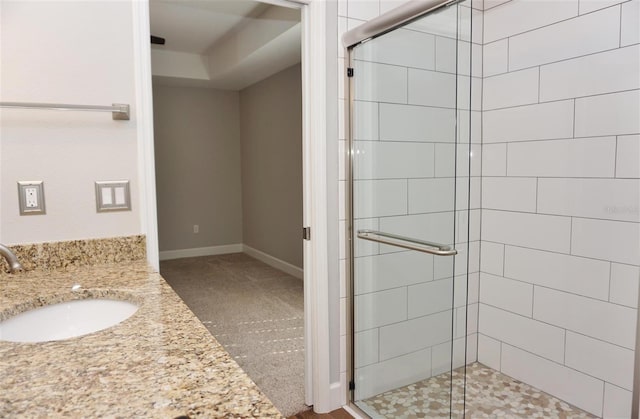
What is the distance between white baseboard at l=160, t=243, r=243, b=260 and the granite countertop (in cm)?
506

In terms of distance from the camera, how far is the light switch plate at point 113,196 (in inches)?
59.3

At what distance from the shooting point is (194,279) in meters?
4.89

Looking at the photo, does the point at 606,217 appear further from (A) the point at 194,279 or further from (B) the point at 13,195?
(A) the point at 194,279

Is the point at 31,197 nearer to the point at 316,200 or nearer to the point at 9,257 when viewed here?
the point at 9,257

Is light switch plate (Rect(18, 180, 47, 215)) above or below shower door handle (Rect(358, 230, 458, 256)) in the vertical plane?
above

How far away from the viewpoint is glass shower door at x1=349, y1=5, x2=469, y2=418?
165cm

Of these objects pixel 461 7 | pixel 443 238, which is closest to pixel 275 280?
pixel 443 238

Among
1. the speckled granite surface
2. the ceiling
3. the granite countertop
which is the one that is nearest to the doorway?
the ceiling

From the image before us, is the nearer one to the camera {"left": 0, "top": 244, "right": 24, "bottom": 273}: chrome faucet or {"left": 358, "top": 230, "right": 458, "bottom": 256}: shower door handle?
{"left": 0, "top": 244, "right": 24, "bottom": 273}: chrome faucet

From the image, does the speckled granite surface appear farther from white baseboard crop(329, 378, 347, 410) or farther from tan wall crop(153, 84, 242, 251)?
tan wall crop(153, 84, 242, 251)

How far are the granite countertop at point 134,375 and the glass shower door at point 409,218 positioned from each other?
1.08 m

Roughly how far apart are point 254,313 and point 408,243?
225 centimetres

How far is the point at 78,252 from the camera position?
1466 mm

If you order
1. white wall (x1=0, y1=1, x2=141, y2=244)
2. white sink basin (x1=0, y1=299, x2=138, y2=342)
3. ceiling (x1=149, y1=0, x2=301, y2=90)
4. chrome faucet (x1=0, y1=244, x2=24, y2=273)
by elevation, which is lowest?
white sink basin (x1=0, y1=299, x2=138, y2=342)
